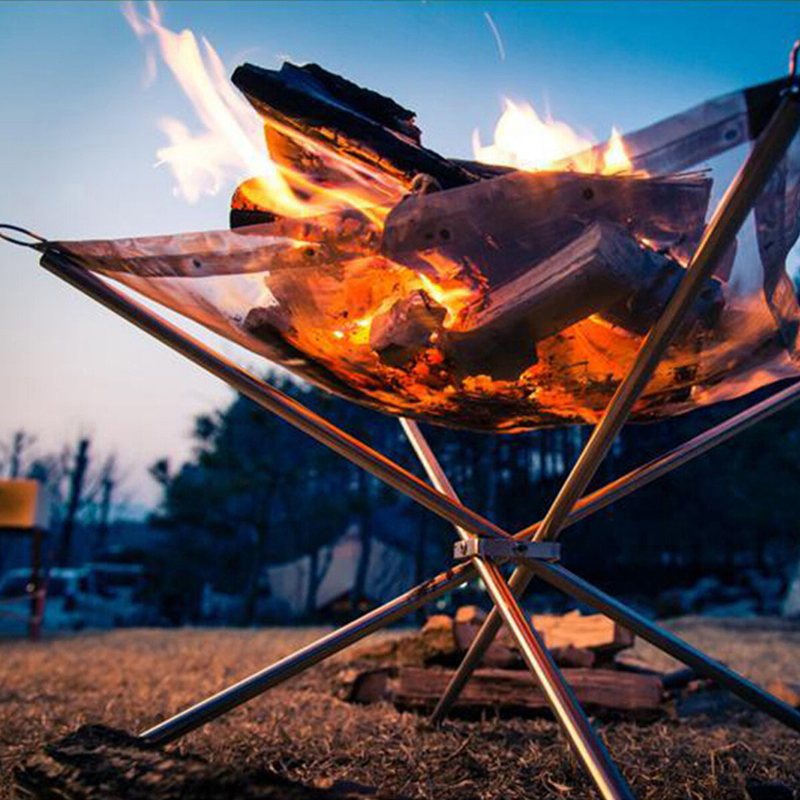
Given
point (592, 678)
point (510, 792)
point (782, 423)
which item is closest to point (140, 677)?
point (592, 678)

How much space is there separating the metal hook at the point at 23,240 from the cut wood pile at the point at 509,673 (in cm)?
227

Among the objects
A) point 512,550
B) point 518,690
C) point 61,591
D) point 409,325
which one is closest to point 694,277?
point 409,325

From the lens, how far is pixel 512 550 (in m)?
1.91

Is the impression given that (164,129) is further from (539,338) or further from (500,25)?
(539,338)

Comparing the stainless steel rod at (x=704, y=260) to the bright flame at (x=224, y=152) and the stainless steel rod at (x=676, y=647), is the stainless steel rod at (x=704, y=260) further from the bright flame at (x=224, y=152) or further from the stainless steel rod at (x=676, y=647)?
the bright flame at (x=224, y=152)

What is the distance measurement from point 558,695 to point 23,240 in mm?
1397

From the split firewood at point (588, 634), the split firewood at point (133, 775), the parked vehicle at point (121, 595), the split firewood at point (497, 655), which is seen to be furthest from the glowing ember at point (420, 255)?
the parked vehicle at point (121, 595)

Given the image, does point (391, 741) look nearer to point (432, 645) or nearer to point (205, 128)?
point (432, 645)

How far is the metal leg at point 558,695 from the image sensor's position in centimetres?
141

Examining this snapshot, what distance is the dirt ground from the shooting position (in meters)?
2.05

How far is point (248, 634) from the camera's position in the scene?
934 cm

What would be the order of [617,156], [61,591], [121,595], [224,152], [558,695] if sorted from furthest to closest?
[121,595] → [61,591] → [224,152] → [558,695] → [617,156]

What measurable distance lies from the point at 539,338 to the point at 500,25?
117cm

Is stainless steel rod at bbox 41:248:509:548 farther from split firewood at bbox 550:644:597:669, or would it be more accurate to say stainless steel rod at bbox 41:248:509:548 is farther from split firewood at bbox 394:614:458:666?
split firewood at bbox 394:614:458:666
